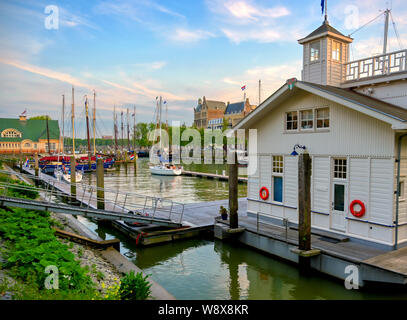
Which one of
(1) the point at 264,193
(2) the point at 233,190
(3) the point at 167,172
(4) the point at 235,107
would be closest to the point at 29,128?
(3) the point at 167,172

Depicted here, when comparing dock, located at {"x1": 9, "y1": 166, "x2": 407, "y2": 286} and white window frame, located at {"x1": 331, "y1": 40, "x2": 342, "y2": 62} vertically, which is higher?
white window frame, located at {"x1": 331, "y1": 40, "x2": 342, "y2": 62}

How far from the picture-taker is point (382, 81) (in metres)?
12.9

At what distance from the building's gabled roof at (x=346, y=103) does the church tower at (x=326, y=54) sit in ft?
4.05

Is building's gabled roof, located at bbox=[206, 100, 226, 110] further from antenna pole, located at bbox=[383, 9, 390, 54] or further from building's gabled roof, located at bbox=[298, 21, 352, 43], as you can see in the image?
building's gabled roof, located at bbox=[298, 21, 352, 43]

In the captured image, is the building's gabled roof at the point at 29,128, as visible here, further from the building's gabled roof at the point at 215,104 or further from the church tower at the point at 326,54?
the church tower at the point at 326,54

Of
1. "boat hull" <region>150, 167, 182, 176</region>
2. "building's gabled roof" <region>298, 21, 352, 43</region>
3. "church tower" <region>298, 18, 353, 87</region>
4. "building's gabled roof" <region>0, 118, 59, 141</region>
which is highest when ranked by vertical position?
"building's gabled roof" <region>0, 118, 59, 141</region>

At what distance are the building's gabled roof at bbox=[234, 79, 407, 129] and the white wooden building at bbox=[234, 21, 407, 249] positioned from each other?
3 centimetres

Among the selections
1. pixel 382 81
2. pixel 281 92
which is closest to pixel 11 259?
pixel 281 92

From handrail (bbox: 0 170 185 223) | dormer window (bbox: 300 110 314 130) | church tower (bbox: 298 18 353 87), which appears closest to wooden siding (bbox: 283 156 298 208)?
dormer window (bbox: 300 110 314 130)

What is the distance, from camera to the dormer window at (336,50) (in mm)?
15242

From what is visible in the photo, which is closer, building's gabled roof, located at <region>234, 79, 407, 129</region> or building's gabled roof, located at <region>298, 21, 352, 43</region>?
building's gabled roof, located at <region>234, 79, 407, 129</region>

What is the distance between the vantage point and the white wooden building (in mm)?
10562
